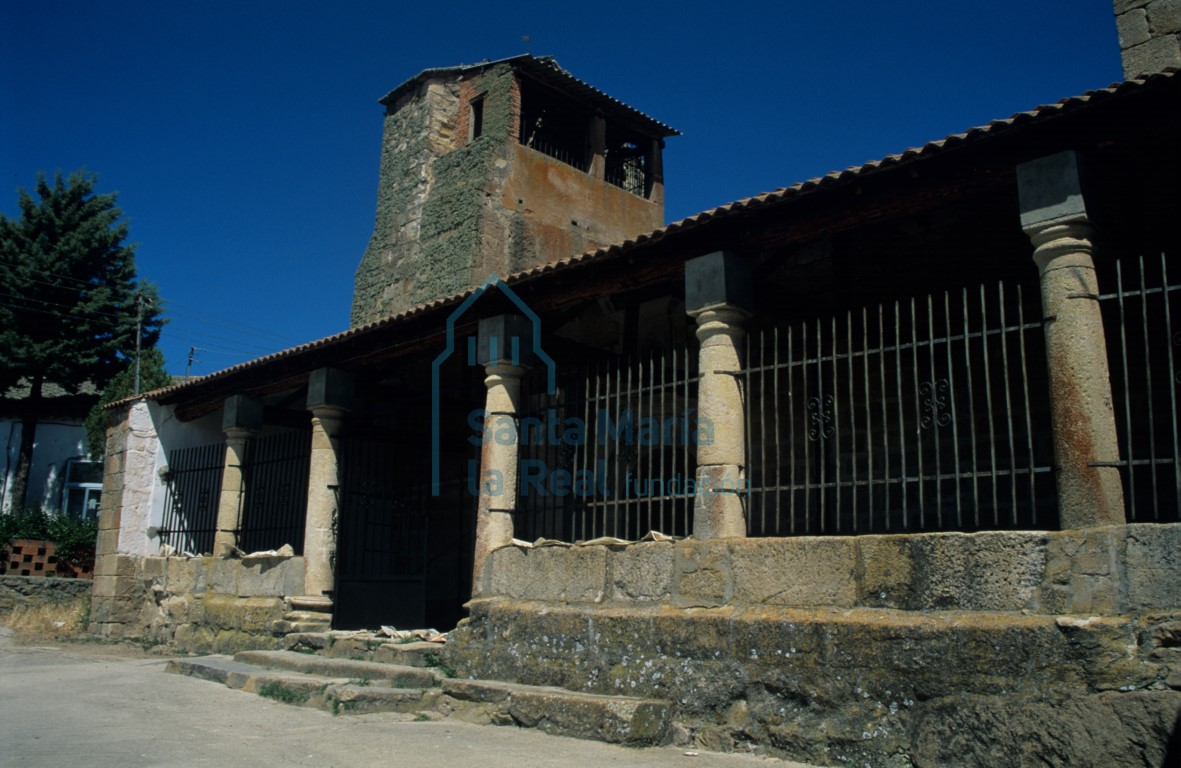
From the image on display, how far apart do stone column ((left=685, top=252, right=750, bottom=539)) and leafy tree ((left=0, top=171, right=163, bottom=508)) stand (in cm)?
1852

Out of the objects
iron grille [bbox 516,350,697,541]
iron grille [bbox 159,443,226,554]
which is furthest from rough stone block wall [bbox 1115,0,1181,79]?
iron grille [bbox 159,443,226,554]

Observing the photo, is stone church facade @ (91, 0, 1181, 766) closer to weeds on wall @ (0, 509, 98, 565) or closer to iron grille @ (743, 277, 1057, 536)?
iron grille @ (743, 277, 1057, 536)

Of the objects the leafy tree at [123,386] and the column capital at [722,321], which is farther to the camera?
the leafy tree at [123,386]

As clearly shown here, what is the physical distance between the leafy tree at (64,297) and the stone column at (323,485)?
538 inches

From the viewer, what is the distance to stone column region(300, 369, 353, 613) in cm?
975

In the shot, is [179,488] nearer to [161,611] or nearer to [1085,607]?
[161,611]

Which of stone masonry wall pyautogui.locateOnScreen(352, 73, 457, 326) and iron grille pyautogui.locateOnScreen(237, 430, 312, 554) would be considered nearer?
iron grille pyautogui.locateOnScreen(237, 430, 312, 554)

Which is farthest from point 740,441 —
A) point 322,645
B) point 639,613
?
point 322,645

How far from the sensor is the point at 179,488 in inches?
497

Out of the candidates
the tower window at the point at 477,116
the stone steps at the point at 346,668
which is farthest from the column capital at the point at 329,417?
the tower window at the point at 477,116

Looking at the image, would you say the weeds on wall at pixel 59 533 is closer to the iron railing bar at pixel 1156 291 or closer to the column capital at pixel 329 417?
the column capital at pixel 329 417

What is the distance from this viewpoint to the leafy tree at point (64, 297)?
20.7 metres

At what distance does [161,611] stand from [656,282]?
8.17 meters

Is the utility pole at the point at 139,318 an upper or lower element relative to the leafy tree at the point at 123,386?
upper
